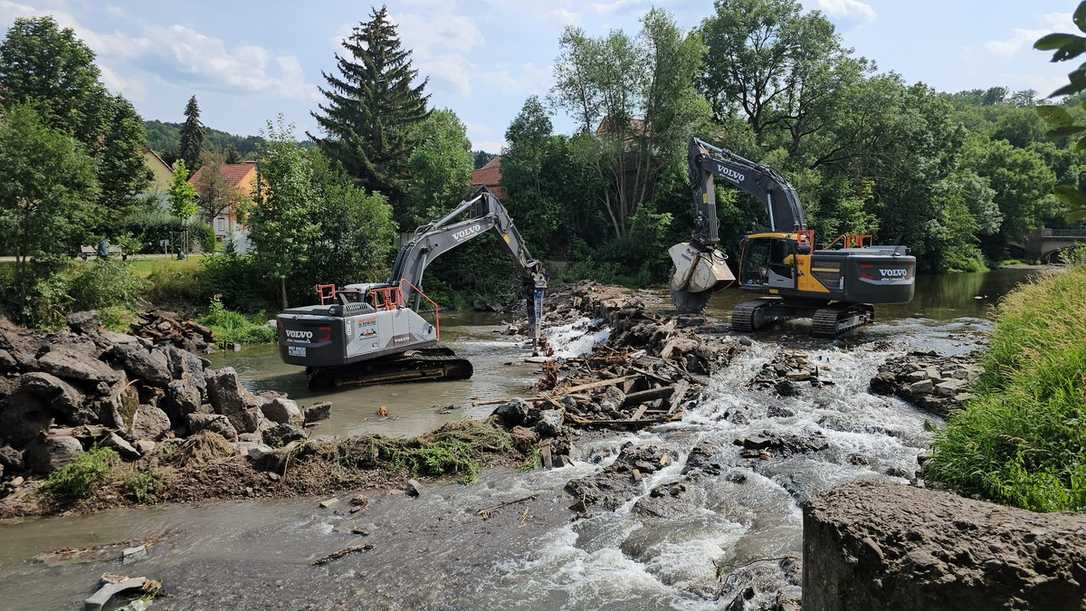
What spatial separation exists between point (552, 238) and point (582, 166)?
4.47 m

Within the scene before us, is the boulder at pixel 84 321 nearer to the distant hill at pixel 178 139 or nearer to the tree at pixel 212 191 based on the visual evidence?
the tree at pixel 212 191

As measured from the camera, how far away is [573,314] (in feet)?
82.2

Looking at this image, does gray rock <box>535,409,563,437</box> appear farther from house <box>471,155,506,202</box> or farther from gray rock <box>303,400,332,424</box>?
house <box>471,155,506,202</box>

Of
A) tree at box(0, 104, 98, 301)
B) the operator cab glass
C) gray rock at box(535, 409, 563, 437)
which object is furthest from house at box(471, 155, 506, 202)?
gray rock at box(535, 409, 563, 437)

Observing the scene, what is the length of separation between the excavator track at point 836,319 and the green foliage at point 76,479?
50.4 ft

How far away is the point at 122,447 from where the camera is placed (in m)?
9.58

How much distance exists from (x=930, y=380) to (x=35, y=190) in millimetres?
21120

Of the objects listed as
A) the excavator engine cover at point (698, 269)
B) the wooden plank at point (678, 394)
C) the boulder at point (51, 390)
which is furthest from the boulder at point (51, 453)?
the excavator engine cover at point (698, 269)

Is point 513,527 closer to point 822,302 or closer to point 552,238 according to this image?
point 822,302

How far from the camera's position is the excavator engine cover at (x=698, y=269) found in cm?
1952

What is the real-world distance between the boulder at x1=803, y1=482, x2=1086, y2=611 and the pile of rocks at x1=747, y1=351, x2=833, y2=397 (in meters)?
9.15

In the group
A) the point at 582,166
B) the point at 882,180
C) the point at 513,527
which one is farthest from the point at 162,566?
the point at 882,180

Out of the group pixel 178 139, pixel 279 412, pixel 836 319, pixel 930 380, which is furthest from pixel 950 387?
pixel 178 139

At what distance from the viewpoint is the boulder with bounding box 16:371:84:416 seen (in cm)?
976
